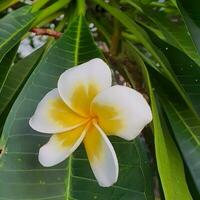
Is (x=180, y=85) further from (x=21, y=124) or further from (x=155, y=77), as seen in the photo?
(x=21, y=124)

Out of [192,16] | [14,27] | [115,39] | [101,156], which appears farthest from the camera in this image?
[115,39]

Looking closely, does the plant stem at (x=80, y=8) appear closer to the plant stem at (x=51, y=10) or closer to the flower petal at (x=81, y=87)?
the plant stem at (x=51, y=10)

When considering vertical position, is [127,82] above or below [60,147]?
below

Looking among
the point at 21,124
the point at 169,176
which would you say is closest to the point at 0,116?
the point at 21,124

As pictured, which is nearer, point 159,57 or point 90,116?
point 90,116

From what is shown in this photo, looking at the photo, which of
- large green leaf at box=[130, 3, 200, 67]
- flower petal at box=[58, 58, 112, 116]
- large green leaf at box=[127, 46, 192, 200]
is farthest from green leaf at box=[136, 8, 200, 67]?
flower petal at box=[58, 58, 112, 116]

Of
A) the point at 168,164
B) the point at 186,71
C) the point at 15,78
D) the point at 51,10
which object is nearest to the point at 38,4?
the point at 51,10

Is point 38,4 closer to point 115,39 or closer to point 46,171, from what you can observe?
point 115,39
